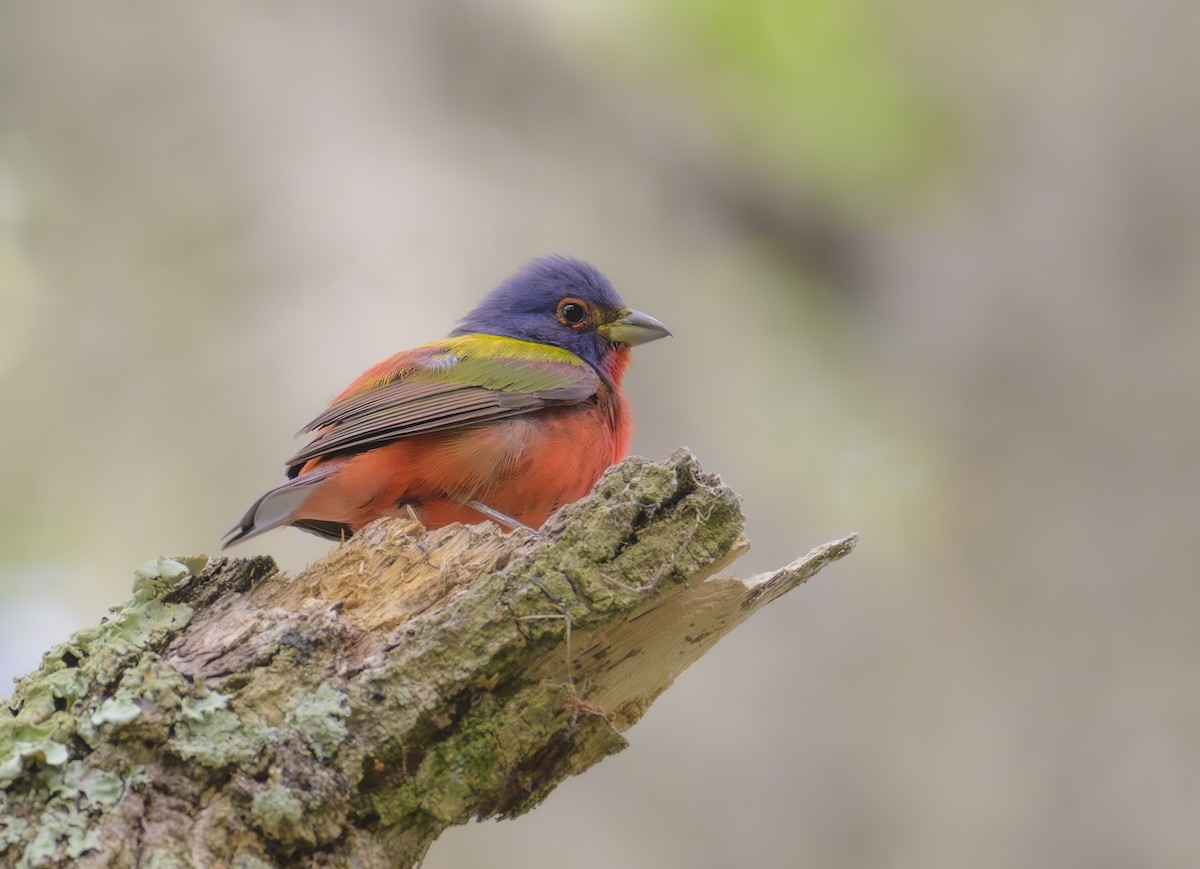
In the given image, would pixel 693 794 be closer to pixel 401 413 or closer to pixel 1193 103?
pixel 401 413

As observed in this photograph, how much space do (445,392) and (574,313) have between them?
3.91 feet

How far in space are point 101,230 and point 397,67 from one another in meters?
2.02

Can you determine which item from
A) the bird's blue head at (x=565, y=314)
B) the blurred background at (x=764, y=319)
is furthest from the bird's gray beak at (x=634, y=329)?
the blurred background at (x=764, y=319)

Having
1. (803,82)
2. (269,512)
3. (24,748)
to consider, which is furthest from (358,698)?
(803,82)

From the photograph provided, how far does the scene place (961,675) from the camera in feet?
21.0

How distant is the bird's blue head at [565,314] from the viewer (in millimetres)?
5668

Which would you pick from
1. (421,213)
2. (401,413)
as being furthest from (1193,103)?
(401,413)

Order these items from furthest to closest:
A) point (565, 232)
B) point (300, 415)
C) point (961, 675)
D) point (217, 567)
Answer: point (565, 232) → point (961, 675) → point (300, 415) → point (217, 567)

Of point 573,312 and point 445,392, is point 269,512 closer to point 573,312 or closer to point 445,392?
point 445,392

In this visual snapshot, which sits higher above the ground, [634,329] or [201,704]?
[634,329]

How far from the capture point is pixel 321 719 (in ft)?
8.45

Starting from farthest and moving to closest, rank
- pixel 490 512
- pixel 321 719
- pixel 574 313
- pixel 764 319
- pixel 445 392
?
pixel 764 319, pixel 574 313, pixel 445 392, pixel 490 512, pixel 321 719

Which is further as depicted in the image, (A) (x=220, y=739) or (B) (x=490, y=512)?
(B) (x=490, y=512)

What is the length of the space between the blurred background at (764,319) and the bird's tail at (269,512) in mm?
1602
